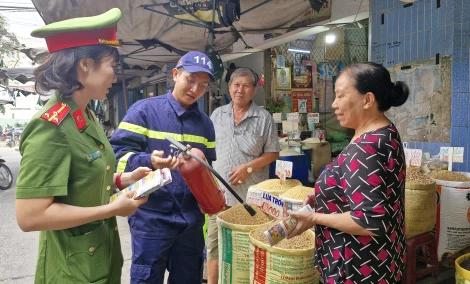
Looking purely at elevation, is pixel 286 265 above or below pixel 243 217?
below

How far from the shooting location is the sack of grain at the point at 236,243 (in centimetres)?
222

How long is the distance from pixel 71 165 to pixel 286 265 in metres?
1.22

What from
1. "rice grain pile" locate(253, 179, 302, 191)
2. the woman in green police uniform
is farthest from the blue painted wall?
the woman in green police uniform

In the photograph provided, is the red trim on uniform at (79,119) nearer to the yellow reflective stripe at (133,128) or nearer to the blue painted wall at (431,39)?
the yellow reflective stripe at (133,128)

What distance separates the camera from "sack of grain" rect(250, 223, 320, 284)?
1858 millimetres

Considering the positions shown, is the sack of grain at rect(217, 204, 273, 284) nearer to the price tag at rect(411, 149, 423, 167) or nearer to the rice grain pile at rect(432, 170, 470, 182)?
the price tag at rect(411, 149, 423, 167)

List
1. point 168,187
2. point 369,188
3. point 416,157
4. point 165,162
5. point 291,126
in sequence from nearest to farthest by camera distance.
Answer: point 369,188 < point 165,162 < point 168,187 < point 416,157 < point 291,126

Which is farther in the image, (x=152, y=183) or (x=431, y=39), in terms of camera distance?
(x=431, y=39)

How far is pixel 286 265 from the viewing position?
1862mm

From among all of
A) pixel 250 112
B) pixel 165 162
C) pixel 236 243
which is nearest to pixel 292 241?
pixel 236 243

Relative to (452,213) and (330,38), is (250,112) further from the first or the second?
(330,38)

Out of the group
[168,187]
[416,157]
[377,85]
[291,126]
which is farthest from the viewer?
[291,126]

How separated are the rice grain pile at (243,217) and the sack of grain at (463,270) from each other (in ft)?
3.64

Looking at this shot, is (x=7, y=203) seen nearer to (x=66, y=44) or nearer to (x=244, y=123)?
(x=244, y=123)
